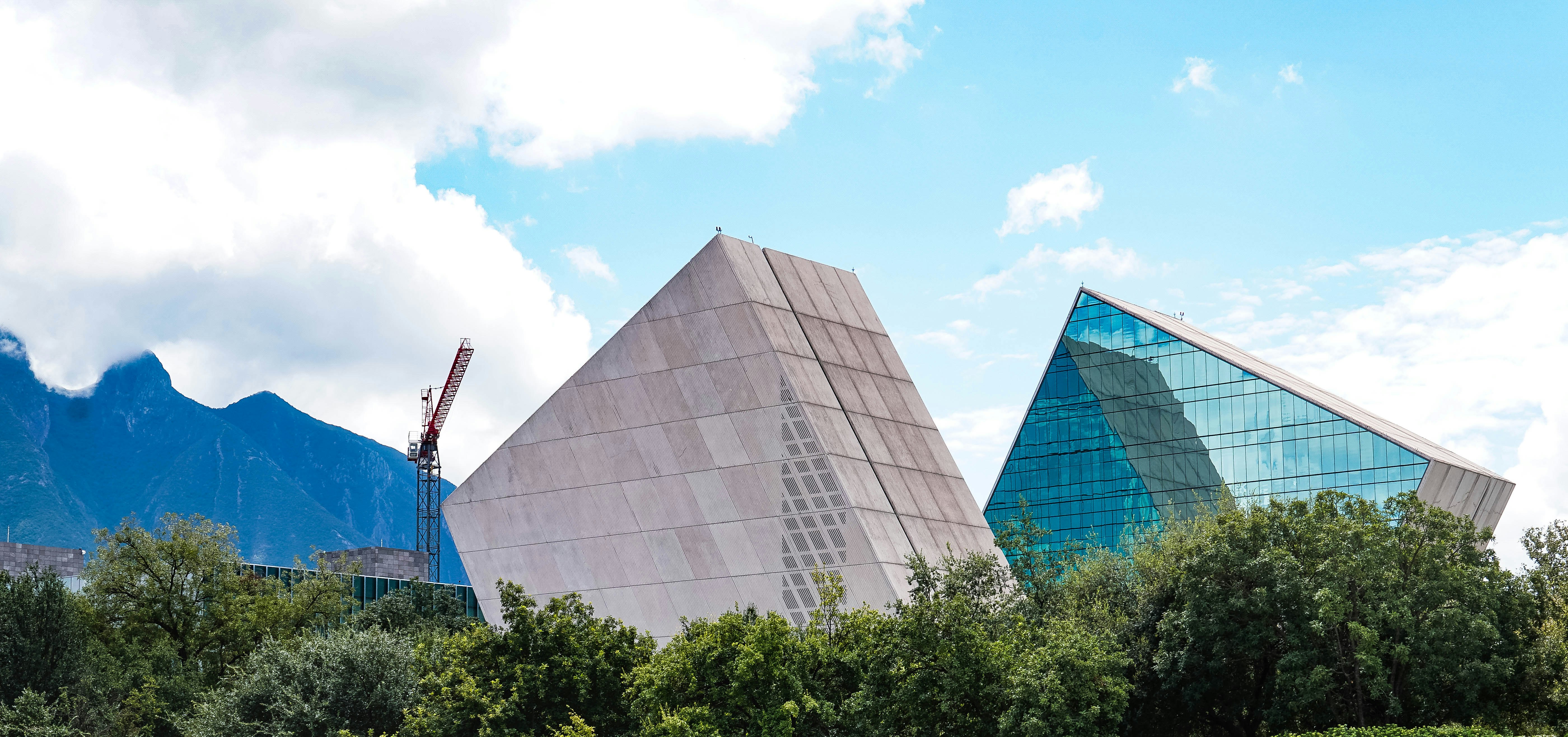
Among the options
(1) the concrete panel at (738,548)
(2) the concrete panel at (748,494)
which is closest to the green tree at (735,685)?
(1) the concrete panel at (738,548)

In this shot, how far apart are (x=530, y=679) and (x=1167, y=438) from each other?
199 ft

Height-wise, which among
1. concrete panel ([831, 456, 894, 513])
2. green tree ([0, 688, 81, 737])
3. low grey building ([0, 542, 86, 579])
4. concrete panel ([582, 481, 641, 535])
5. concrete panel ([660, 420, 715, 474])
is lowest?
green tree ([0, 688, 81, 737])

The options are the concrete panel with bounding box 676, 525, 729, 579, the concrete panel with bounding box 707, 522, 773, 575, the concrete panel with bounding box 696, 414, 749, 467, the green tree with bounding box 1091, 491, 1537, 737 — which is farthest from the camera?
the concrete panel with bounding box 696, 414, 749, 467

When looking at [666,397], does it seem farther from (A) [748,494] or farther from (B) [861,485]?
(B) [861,485]

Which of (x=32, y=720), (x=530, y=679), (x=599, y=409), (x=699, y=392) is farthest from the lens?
(x=599, y=409)

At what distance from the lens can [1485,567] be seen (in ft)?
112

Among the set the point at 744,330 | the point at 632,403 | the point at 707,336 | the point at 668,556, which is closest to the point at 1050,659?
the point at 668,556

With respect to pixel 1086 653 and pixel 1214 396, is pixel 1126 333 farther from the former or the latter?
pixel 1086 653

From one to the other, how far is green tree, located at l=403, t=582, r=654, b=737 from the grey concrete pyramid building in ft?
20.8

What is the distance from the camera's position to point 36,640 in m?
45.6

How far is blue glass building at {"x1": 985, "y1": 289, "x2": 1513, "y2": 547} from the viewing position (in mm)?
76938

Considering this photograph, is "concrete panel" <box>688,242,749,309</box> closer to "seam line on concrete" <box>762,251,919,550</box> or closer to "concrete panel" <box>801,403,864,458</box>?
"seam line on concrete" <box>762,251,919,550</box>

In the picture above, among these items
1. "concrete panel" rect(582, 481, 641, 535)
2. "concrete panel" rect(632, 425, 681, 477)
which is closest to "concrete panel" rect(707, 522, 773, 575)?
"concrete panel" rect(632, 425, 681, 477)

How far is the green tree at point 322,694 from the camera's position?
3688 centimetres
